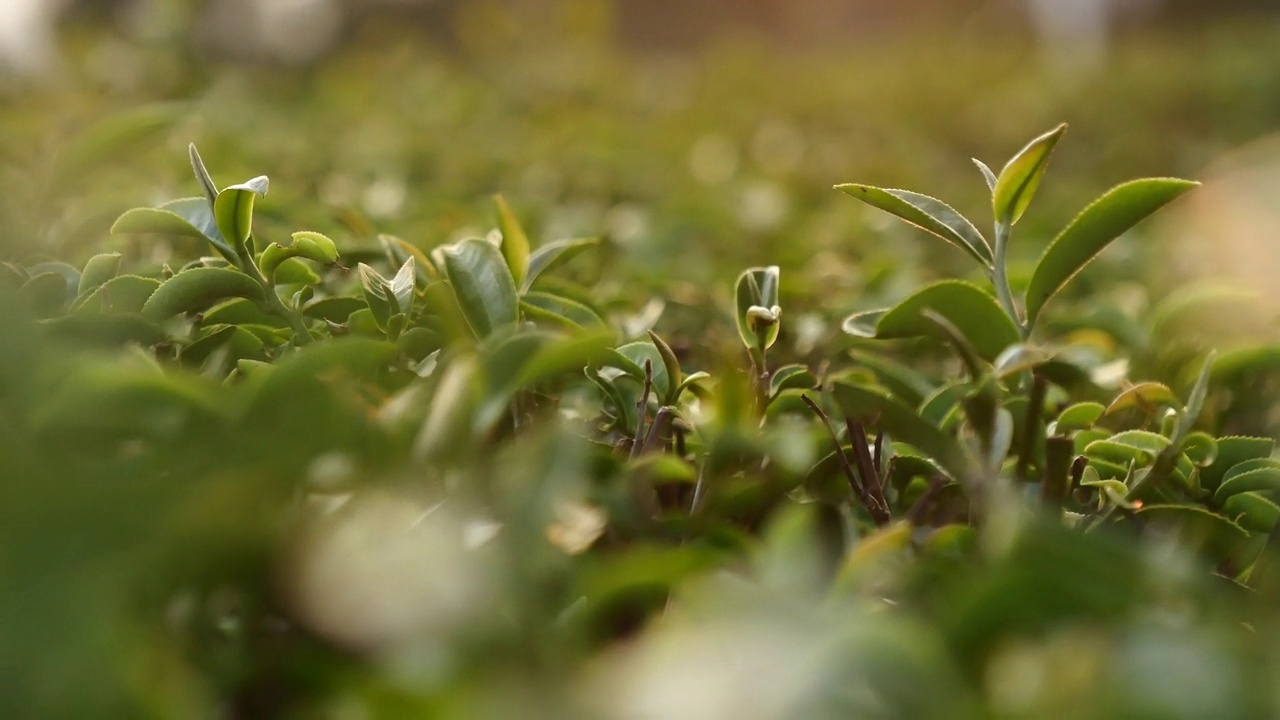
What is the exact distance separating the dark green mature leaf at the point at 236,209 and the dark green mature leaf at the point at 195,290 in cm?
3

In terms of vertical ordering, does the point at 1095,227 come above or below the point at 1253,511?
above

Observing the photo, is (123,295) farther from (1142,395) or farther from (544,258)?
(1142,395)

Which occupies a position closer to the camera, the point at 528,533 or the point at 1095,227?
the point at 528,533

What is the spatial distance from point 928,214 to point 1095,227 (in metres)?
0.11

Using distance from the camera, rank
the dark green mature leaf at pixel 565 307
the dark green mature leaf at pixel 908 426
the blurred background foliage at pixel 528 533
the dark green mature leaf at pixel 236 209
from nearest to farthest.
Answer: the blurred background foliage at pixel 528 533
the dark green mature leaf at pixel 908 426
the dark green mature leaf at pixel 236 209
the dark green mature leaf at pixel 565 307

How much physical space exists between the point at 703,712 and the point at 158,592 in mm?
224

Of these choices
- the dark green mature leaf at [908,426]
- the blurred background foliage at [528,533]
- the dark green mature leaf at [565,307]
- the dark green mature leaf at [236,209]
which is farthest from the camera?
the dark green mature leaf at [565,307]

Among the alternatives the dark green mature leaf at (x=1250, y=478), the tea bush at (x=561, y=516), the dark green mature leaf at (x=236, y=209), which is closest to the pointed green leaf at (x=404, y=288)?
the tea bush at (x=561, y=516)

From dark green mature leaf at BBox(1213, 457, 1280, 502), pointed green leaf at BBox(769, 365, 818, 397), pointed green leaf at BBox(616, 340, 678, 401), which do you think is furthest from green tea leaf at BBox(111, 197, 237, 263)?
dark green mature leaf at BBox(1213, 457, 1280, 502)

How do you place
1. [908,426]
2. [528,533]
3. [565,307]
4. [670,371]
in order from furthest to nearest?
1. [565,307]
2. [670,371]
3. [908,426]
4. [528,533]

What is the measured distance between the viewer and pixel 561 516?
0.57m

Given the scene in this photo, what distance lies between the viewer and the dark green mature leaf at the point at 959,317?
688mm

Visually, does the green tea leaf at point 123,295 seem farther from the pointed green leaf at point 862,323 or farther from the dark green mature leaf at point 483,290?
the pointed green leaf at point 862,323

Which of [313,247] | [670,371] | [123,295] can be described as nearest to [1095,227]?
[670,371]
